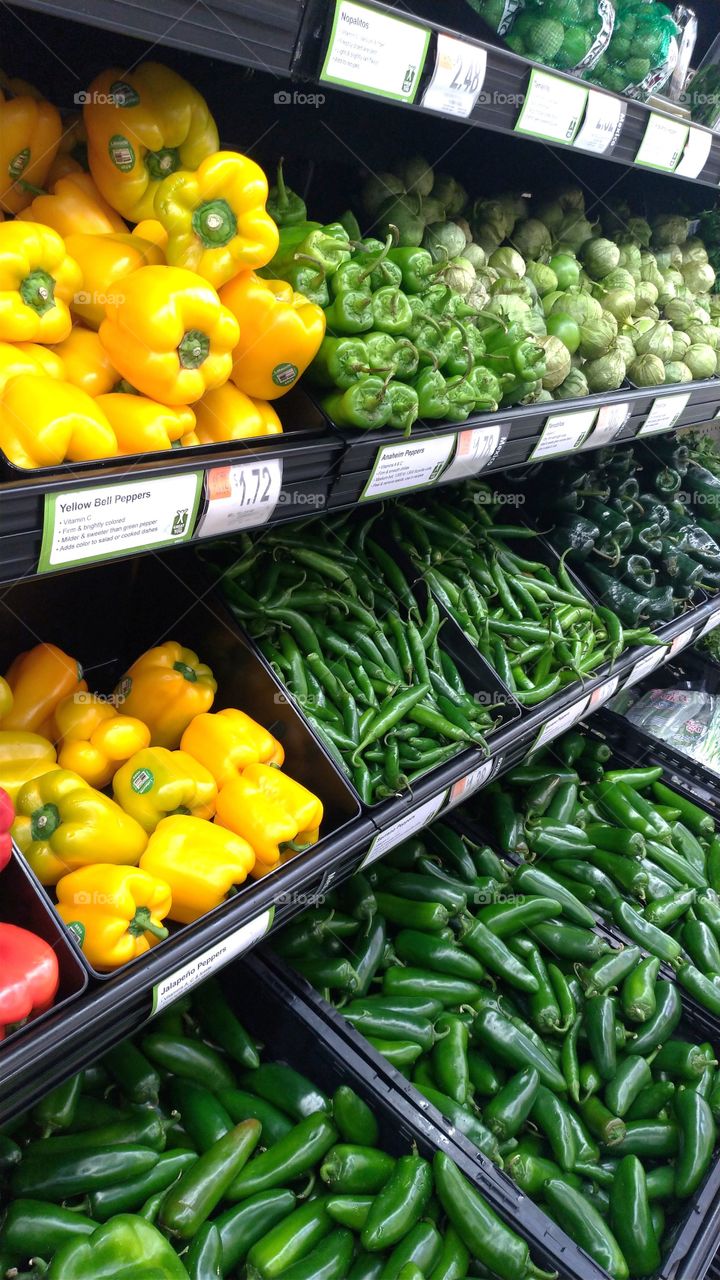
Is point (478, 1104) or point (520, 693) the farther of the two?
point (520, 693)

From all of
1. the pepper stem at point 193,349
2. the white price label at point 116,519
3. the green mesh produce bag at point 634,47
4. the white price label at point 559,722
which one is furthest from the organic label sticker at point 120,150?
the white price label at point 559,722

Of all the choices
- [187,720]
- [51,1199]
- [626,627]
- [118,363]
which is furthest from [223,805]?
[626,627]

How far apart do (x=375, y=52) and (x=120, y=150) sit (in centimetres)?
39

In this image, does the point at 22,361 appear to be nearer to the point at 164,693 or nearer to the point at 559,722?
the point at 164,693

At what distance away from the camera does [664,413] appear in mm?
2438

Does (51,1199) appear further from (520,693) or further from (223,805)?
(520,693)

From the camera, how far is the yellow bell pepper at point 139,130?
1319 millimetres

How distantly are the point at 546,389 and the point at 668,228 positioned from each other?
1.27 m

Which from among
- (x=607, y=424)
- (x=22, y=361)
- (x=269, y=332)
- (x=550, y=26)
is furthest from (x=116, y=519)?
(x=550, y=26)

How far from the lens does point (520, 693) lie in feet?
7.18

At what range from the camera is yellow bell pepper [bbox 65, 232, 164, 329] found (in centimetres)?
125

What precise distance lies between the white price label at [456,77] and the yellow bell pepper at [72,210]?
50 cm

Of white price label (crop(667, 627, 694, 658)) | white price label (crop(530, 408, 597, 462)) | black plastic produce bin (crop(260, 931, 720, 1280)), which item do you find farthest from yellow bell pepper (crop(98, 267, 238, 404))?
white price label (crop(667, 627, 694, 658))

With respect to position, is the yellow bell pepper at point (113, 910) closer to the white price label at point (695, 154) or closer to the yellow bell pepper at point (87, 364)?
the yellow bell pepper at point (87, 364)
